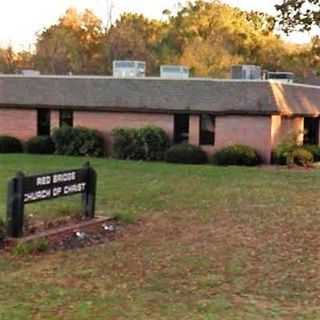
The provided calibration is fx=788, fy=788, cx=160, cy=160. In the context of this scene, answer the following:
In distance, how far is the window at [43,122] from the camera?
122 ft

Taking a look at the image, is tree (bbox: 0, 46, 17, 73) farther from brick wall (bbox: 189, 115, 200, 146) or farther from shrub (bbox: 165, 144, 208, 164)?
shrub (bbox: 165, 144, 208, 164)

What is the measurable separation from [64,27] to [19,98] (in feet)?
150

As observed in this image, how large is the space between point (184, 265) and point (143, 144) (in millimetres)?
22915

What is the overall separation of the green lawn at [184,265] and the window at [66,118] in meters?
17.4

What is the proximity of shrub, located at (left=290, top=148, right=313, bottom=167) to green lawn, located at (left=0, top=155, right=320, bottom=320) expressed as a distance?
12109mm

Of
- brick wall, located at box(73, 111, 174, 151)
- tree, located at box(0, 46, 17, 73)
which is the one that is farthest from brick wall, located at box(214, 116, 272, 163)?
tree, located at box(0, 46, 17, 73)

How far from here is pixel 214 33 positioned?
259 ft

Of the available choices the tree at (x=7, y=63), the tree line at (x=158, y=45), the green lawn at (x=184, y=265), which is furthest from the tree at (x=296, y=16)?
the tree at (x=7, y=63)

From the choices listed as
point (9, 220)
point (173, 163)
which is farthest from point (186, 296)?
point (173, 163)

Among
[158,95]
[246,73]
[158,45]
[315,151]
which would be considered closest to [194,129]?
[158,95]

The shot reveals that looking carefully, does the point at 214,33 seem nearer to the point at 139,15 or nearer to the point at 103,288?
the point at 139,15

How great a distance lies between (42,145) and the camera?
35531mm

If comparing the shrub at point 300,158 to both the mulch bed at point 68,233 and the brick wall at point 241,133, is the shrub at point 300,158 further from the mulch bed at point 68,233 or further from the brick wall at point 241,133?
the mulch bed at point 68,233

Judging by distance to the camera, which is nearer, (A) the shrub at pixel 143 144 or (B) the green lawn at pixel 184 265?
(B) the green lawn at pixel 184 265
